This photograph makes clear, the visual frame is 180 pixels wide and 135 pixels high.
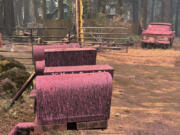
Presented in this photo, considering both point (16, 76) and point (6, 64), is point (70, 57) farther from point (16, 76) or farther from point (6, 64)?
point (6, 64)

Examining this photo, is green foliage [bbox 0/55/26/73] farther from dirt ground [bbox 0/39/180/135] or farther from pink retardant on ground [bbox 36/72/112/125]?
pink retardant on ground [bbox 36/72/112/125]

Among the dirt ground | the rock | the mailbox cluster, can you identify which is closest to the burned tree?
the dirt ground

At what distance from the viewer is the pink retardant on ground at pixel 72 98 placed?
102 inches

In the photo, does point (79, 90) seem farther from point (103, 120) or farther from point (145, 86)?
point (145, 86)

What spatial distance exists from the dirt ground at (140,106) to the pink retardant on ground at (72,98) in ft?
5.08

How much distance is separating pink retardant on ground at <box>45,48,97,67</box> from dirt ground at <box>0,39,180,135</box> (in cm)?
128

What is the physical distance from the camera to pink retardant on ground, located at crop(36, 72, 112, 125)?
2600 millimetres

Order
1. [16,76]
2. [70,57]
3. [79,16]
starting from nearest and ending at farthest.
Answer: [70,57] → [16,76] → [79,16]

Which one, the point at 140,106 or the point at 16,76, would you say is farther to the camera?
the point at 16,76

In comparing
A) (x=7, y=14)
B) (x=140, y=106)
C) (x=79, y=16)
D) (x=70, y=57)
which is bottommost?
(x=140, y=106)

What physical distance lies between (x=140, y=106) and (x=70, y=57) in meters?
2.80

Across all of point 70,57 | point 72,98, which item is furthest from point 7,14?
point 72,98

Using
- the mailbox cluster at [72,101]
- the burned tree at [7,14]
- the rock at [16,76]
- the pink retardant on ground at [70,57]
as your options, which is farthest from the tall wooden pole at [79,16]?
the burned tree at [7,14]

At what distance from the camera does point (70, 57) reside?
3.62m
